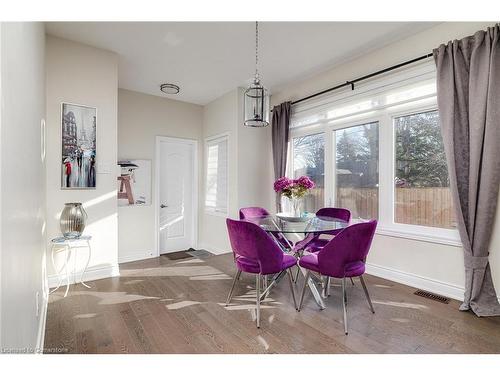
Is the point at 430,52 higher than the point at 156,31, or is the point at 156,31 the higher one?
the point at 156,31

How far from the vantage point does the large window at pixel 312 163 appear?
13.5 ft

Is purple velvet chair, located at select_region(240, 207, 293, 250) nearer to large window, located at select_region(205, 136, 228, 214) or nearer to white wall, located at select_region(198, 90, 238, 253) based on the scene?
white wall, located at select_region(198, 90, 238, 253)

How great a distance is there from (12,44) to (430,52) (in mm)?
3546

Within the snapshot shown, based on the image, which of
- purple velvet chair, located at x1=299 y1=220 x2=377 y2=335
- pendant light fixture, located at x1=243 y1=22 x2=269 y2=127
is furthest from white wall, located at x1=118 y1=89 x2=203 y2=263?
purple velvet chair, located at x1=299 y1=220 x2=377 y2=335

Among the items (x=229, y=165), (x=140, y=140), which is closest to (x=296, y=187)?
(x=229, y=165)

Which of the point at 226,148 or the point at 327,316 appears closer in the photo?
the point at 327,316

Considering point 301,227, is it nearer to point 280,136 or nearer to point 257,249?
point 257,249

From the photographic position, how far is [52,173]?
9.77 feet

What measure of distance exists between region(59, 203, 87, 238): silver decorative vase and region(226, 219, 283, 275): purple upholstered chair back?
1.80 m
